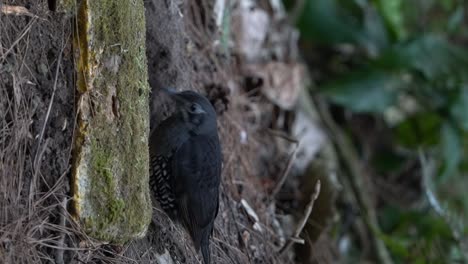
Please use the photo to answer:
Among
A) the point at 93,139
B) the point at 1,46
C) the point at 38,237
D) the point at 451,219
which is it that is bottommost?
the point at 451,219

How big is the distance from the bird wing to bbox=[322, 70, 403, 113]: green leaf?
2.99 meters

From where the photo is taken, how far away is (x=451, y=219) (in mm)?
7199

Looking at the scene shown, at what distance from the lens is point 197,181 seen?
17.1 ft

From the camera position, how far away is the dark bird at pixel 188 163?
5.17m

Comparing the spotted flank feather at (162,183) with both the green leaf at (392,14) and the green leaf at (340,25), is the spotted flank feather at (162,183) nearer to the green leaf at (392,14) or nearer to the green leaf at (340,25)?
the green leaf at (340,25)

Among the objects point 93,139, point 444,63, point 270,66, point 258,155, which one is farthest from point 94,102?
point 444,63

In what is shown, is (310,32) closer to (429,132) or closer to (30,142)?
(429,132)

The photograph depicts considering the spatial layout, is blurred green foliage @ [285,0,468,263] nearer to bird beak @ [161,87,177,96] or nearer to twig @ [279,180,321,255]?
twig @ [279,180,321,255]

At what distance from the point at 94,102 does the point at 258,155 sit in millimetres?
2690

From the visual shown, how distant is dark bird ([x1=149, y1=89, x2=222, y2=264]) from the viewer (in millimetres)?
5168

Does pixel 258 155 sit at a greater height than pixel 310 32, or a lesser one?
lesser

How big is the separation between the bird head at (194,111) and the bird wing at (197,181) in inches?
2.4

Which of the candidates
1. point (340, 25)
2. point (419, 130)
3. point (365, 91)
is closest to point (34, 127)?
point (365, 91)

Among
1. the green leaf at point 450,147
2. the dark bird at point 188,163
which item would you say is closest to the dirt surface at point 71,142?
the dark bird at point 188,163
